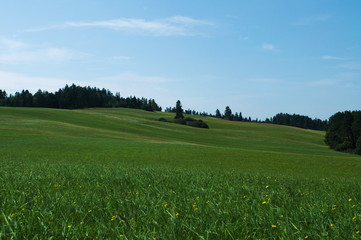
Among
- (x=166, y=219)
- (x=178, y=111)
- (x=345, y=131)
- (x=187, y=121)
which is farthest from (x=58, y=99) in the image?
(x=166, y=219)

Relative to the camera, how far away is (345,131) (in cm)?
9825

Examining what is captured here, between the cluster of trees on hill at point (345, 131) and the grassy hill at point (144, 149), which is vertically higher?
the cluster of trees on hill at point (345, 131)

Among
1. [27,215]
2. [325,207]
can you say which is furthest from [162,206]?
[325,207]

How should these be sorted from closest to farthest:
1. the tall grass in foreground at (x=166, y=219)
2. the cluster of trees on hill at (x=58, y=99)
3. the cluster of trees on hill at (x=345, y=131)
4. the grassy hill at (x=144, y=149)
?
the tall grass in foreground at (x=166, y=219) → the grassy hill at (x=144, y=149) → the cluster of trees on hill at (x=345, y=131) → the cluster of trees on hill at (x=58, y=99)

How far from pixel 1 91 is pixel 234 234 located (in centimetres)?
21428

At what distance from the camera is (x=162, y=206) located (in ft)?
15.7

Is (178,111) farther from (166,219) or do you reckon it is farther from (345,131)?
(166,219)

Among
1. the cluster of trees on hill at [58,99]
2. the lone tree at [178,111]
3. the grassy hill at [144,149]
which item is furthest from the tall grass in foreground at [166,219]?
the cluster of trees on hill at [58,99]

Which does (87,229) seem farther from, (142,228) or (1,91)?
(1,91)

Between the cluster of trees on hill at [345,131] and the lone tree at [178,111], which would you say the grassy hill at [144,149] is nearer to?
the cluster of trees on hill at [345,131]

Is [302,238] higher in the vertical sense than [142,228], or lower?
higher

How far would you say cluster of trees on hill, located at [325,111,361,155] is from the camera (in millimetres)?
95088

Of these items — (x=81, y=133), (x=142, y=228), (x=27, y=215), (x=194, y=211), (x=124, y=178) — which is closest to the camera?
(x=142, y=228)

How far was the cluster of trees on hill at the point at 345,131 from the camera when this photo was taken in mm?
95088
